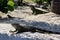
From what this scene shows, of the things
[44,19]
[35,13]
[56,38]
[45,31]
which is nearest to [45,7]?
[35,13]

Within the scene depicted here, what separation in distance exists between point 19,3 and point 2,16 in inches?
295

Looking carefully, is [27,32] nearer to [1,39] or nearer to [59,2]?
[1,39]

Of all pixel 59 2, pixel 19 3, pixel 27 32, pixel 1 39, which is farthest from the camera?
pixel 19 3

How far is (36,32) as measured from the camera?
9.69 meters

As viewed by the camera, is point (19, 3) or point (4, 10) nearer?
point (4, 10)

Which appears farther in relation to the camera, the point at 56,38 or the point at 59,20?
the point at 59,20

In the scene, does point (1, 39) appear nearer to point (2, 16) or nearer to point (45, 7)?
point (2, 16)

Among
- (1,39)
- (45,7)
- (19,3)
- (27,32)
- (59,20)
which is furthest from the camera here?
(19,3)

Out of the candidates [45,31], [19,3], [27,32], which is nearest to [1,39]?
[27,32]

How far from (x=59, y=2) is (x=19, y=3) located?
803 centimetres

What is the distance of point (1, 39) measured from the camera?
26.5ft

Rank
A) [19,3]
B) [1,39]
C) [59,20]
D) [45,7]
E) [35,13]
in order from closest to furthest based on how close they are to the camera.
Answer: [1,39]
[59,20]
[35,13]
[45,7]
[19,3]

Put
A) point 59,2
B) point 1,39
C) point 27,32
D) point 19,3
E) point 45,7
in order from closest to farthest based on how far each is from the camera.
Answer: point 1,39 < point 27,32 < point 59,2 < point 45,7 < point 19,3

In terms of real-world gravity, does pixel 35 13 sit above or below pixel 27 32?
below
